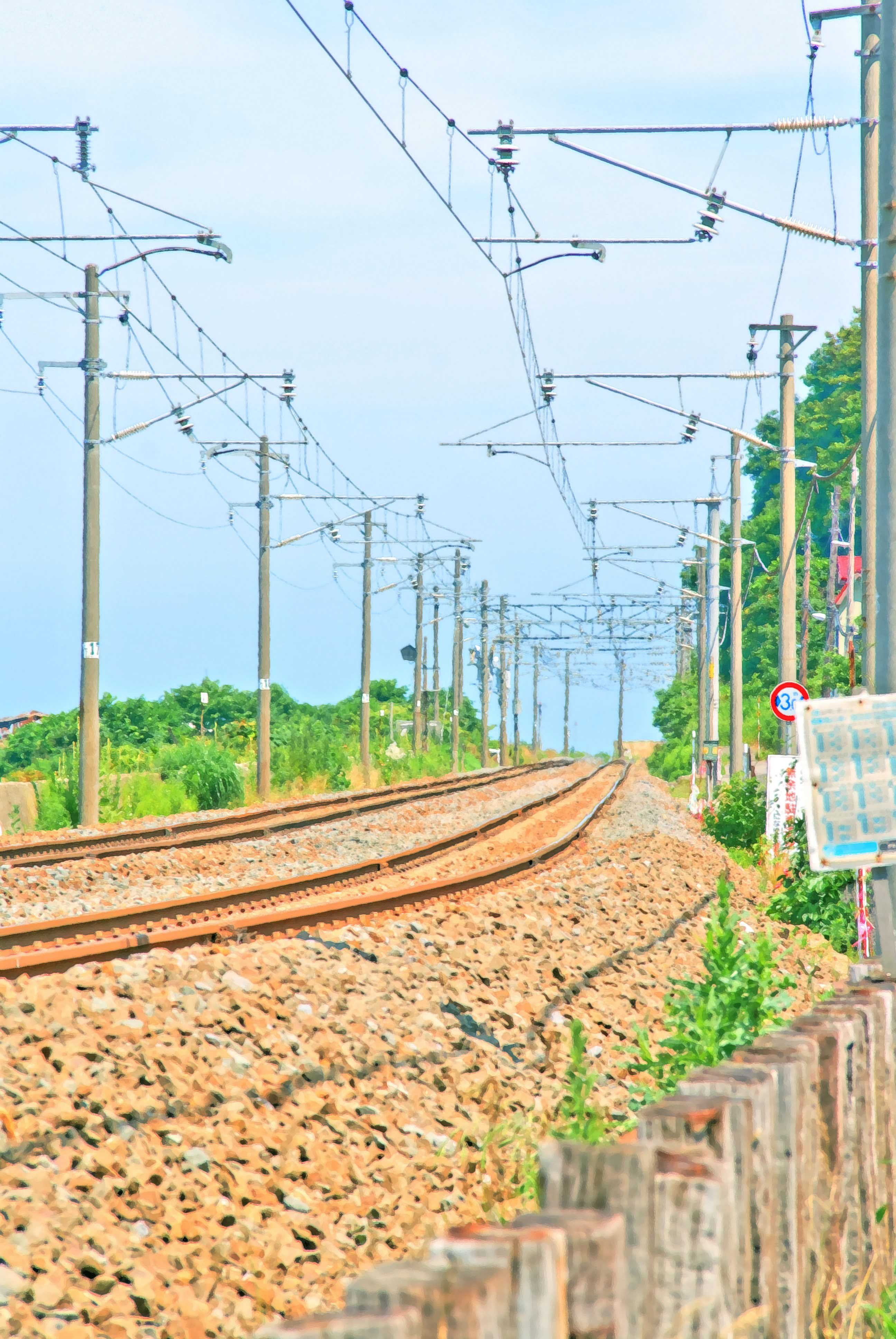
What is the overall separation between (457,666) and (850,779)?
190ft

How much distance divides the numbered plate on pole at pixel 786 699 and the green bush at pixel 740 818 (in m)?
7.29

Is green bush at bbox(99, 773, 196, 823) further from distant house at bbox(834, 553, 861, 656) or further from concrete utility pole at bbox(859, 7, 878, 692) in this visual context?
concrete utility pole at bbox(859, 7, 878, 692)

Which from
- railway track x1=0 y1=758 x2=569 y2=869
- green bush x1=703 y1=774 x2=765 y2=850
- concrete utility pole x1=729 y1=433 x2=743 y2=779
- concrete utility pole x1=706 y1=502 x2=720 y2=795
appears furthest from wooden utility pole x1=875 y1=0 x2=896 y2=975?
→ concrete utility pole x1=706 y1=502 x2=720 y2=795

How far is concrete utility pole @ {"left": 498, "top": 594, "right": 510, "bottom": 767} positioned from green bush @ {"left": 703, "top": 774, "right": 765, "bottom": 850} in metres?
44.3

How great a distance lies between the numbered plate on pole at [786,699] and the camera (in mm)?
18016

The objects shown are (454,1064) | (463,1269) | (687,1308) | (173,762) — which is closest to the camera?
(463,1269)

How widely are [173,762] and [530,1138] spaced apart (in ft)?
85.1

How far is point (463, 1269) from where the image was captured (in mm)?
2316

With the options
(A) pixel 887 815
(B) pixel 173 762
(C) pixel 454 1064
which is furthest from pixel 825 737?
(B) pixel 173 762

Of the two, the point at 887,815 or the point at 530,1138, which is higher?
the point at 887,815

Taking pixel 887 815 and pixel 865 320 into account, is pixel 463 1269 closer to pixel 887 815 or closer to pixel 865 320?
pixel 887 815

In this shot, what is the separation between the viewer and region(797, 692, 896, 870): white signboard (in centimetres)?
631

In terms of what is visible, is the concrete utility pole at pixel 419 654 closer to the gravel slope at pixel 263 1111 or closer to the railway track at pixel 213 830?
the railway track at pixel 213 830

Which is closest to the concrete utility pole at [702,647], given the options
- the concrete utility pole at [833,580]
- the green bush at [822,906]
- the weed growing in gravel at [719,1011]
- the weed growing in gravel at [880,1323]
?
the concrete utility pole at [833,580]
